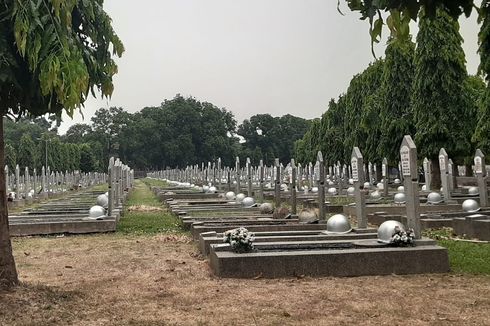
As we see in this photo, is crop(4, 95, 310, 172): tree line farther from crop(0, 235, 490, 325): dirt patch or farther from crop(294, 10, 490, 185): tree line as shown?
crop(0, 235, 490, 325): dirt patch

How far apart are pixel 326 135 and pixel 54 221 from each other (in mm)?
44517

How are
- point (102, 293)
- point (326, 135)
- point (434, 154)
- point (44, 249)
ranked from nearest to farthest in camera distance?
point (102, 293), point (44, 249), point (434, 154), point (326, 135)

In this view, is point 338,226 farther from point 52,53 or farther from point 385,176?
point 385,176

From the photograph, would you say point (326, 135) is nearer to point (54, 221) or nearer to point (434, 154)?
point (434, 154)

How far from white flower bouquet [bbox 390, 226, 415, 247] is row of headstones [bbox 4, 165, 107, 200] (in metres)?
6.41

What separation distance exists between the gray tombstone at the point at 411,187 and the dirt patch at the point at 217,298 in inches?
72.6

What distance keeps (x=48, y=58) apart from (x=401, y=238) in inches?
235

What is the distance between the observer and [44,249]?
11625 millimetres

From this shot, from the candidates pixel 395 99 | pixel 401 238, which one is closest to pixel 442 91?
pixel 395 99

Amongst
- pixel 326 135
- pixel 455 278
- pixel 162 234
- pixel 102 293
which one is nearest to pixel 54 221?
pixel 162 234

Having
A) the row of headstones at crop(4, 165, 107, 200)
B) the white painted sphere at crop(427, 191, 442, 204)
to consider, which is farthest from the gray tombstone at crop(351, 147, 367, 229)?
the row of headstones at crop(4, 165, 107, 200)

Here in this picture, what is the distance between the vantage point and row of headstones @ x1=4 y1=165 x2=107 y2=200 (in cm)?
3114

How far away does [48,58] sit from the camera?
17.6 ft

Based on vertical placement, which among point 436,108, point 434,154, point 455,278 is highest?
point 436,108
